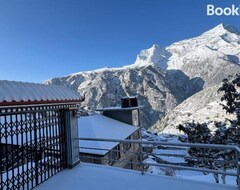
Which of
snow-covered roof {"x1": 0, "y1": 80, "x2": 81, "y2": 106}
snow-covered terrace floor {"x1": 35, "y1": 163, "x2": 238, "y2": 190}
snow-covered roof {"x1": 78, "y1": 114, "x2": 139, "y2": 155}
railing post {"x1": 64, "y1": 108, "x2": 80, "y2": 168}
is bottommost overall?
snow-covered roof {"x1": 78, "y1": 114, "x2": 139, "y2": 155}

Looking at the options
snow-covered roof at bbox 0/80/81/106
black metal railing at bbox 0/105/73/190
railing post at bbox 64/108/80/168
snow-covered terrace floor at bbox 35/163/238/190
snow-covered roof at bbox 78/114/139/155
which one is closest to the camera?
snow-covered roof at bbox 0/80/81/106

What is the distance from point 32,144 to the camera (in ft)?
20.8

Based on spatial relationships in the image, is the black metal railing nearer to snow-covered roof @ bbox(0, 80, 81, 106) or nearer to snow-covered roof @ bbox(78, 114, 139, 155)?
snow-covered roof @ bbox(0, 80, 81, 106)

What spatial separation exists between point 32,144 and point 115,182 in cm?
239

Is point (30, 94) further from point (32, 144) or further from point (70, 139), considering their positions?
point (70, 139)

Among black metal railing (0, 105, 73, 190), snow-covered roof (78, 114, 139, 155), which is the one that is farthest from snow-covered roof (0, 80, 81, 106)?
snow-covered roof (78, 114, 139, 155)

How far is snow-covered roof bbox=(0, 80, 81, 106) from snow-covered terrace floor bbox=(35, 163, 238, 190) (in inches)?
85.1

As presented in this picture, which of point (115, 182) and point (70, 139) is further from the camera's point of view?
point (70, 139)

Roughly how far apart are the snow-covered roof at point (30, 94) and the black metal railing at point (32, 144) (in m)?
A: 0.22

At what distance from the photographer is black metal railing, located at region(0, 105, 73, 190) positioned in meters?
5.50

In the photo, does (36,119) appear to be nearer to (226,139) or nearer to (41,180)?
(41,180)

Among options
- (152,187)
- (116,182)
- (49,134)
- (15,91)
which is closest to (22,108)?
(15,91)

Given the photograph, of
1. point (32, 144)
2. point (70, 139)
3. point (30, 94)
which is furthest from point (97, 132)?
point (30, 94)

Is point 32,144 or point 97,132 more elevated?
point 32,144
